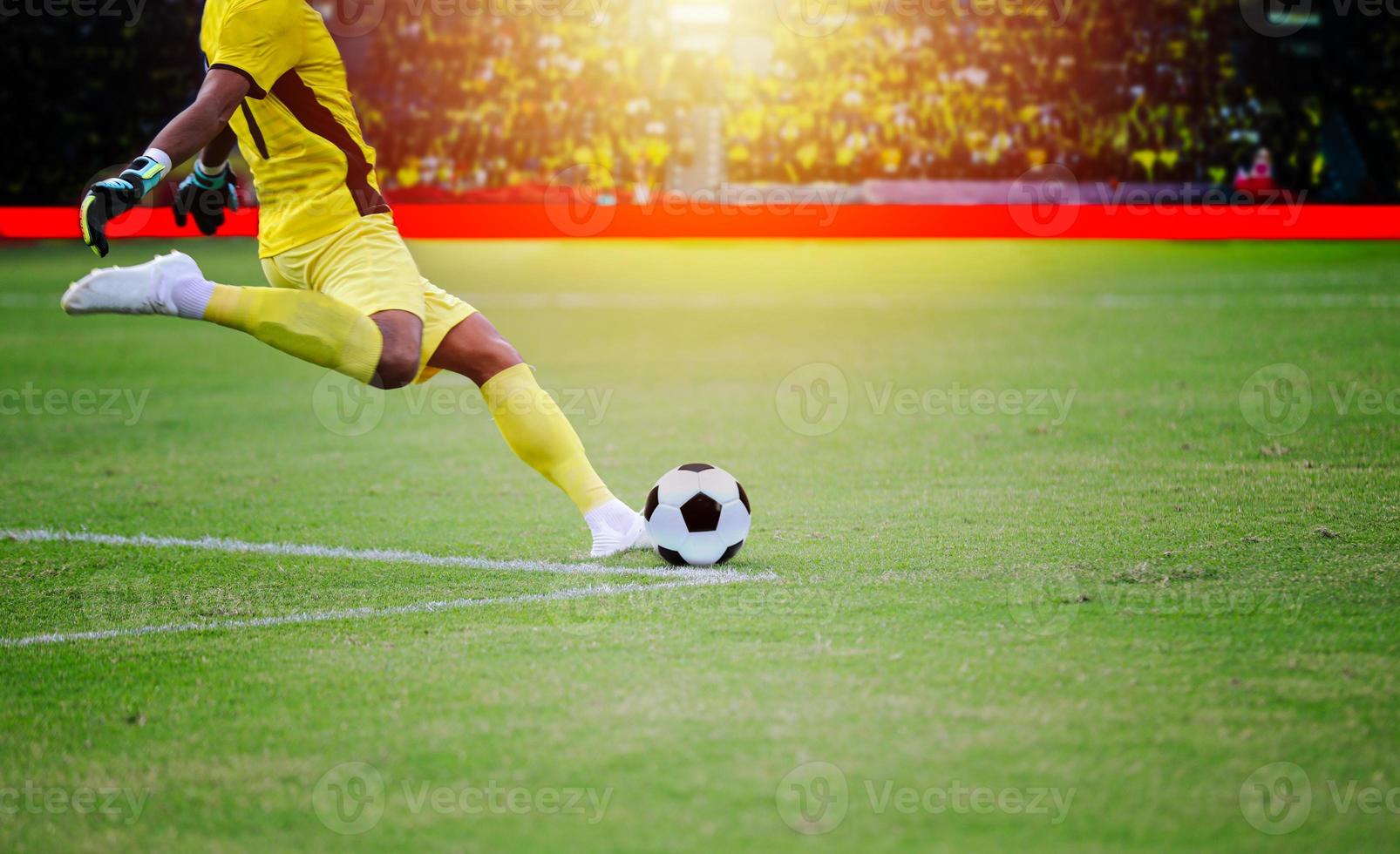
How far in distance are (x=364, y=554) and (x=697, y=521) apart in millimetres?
1278

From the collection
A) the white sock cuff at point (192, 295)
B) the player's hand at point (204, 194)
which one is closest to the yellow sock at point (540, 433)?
the white sock cuff at point (192, 295)

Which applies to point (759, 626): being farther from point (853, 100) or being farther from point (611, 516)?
point (853, 100)

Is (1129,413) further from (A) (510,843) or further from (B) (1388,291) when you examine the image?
(B) (1388,291)

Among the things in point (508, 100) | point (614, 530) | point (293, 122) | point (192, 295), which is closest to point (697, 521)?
point (614, 530)

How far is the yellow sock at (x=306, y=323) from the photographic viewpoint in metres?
4.17

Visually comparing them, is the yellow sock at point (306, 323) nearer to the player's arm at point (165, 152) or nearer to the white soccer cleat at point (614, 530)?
the player's arm at point (165, 152)

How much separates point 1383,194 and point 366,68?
15.7m

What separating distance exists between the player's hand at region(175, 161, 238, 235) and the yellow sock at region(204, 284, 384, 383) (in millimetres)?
652

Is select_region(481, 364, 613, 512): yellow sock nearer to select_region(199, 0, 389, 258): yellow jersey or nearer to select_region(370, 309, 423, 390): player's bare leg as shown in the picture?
select_region(370, 309, 423, 390): player's bare leg

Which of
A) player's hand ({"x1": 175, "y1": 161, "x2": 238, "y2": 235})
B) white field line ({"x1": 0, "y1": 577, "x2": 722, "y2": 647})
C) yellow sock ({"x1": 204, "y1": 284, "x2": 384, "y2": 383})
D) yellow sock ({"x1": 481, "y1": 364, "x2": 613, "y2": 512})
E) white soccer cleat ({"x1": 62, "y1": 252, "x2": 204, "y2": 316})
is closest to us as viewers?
white field line ({"x1": 0, "y1": 577, "x2": 722, "y2": 647})

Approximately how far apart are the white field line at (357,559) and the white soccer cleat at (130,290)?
958 millimetres

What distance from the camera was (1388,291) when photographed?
13.1 m

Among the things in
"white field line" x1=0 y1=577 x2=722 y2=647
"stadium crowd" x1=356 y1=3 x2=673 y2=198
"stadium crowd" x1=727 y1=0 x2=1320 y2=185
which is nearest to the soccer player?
"white field line" x1=0 y1=577 x2=722 y2=647

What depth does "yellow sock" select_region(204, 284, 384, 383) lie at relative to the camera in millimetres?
4168
